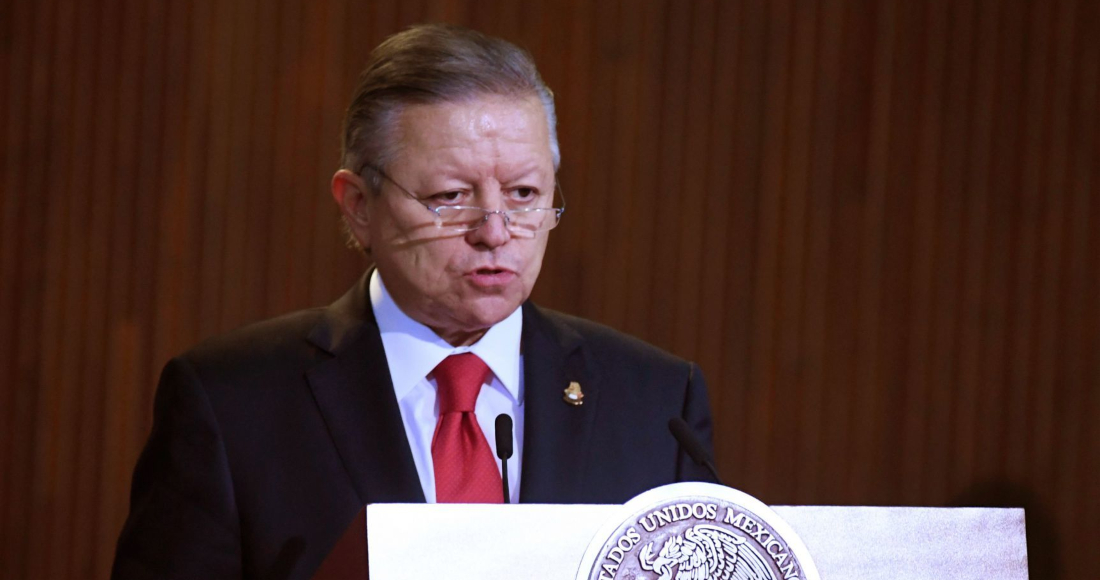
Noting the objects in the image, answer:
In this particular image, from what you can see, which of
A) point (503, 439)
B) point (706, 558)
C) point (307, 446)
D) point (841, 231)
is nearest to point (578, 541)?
point (706, 558)

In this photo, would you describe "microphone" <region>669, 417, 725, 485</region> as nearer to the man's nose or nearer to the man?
the man

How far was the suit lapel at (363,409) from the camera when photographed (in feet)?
6.42

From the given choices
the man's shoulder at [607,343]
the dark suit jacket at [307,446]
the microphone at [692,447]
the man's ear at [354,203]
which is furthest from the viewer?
the man's shoulder at [607,343]

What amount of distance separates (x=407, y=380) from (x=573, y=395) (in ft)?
0.95

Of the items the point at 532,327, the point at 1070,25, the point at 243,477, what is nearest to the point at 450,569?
the point at 243,477

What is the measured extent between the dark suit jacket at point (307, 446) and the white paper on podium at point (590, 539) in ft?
2.28

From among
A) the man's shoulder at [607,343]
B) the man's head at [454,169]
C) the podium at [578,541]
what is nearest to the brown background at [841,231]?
the man's shoulder at [607,343]

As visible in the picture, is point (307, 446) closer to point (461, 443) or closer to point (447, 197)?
point (461, 443)

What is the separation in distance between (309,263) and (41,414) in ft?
2.71

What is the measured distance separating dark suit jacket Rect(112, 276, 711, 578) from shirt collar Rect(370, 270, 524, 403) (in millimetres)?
28

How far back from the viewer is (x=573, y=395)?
2162mm

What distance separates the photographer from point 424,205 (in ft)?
6.72

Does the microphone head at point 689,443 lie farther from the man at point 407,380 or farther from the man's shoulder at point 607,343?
the man's shoulder at point 607,343

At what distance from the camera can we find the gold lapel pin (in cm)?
215
